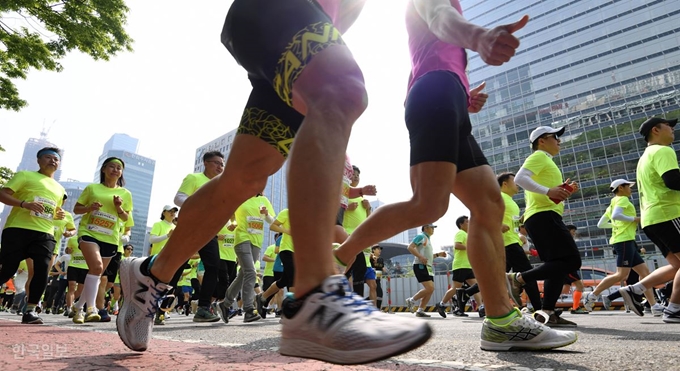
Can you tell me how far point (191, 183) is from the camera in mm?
5559

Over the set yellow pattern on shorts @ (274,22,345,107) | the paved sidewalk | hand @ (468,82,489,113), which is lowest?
the paved sidewalk

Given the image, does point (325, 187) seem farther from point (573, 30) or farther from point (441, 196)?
point (573, 30)

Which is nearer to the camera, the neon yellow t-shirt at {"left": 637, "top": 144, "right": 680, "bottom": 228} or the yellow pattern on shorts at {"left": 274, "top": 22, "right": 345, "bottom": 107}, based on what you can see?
the yellow pattern on shorts at {"left": 274, "top": 22, "right": 345, "bottom": 107}

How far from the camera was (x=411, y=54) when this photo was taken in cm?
284

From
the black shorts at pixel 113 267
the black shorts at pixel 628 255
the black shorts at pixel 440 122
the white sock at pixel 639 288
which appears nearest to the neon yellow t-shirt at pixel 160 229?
the black shorts at pixel 113 267

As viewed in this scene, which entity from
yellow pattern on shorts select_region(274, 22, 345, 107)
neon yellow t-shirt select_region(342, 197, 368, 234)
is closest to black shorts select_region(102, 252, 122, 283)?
neon yellow t-shirt select_region(342, 197, 368, 234)

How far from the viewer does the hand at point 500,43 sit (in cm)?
149

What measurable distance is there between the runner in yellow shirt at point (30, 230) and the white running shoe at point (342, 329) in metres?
4.83

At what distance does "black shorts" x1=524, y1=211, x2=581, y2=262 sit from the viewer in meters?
4.02

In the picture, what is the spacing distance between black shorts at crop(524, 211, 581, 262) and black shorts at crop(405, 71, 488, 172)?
2085 millimetres

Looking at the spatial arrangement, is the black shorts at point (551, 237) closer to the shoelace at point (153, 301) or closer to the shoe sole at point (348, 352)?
the shoelace at point (153, 301)

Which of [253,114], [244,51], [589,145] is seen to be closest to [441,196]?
[253,114]

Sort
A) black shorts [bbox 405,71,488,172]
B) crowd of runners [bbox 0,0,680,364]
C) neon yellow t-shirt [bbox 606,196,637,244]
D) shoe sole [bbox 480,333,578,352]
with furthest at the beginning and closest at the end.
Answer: neon yellow t-shirt [bbox 606,196,637,244] → black shorts [bbox 405,71,488,172] → shoe sole [bbox 480,333,578,352] → crowd of runners [bbox 0,0,680,364]

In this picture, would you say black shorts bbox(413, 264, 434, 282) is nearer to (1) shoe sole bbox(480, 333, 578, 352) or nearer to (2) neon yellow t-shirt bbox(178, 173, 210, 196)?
(2) neon yellow t-shirt bbox(178, 173, 210, 196)
